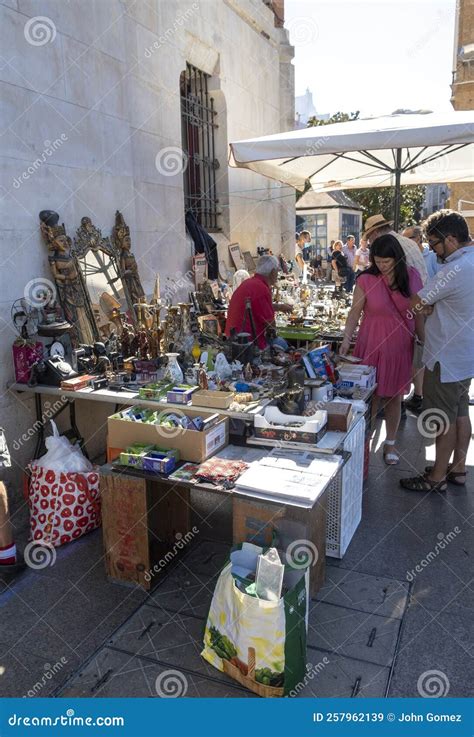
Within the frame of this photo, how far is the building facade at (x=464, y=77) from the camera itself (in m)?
21.5

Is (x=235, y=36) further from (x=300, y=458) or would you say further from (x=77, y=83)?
(x=300, y=458)

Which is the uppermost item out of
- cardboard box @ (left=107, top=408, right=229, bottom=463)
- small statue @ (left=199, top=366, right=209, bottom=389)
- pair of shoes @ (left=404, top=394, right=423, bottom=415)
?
small statue @ (left=199, top=366, right=209, bottom=389)

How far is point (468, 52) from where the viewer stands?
2219cm

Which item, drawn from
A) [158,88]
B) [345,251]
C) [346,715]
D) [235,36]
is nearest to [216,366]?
[346,715]

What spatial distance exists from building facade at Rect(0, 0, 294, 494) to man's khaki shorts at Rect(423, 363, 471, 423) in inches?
109

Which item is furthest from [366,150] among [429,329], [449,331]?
[449,331]

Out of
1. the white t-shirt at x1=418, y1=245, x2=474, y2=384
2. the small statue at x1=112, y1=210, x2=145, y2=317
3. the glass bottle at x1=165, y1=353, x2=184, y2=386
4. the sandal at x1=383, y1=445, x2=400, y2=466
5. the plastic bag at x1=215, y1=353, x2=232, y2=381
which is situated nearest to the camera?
the white t-shirt at x1=418, y1=245, x2=474, y2=384

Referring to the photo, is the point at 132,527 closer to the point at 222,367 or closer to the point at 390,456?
the point at 222,367

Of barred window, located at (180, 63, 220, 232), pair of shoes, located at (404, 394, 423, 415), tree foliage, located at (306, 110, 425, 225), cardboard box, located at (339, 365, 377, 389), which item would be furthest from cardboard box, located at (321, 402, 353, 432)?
tree foliage, located at (306, 110, 425, 225)

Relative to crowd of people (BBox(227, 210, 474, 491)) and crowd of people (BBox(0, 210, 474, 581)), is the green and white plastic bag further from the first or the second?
crowd of people (BBox(227, 210, 474, 491))

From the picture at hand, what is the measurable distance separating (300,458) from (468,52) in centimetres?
2482

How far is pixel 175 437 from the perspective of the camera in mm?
3076

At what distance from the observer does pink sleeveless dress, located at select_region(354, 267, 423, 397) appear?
415cm

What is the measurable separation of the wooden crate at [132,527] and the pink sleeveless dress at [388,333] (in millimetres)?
1924
